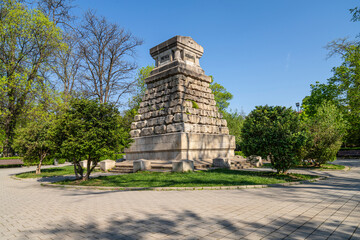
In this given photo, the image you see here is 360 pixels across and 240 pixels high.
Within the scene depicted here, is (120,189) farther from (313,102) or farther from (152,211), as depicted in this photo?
(313,102)

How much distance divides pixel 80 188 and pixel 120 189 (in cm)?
227

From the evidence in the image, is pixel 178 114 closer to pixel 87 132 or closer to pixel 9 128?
pixel 87 132

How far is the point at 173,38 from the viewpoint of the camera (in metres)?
17.7

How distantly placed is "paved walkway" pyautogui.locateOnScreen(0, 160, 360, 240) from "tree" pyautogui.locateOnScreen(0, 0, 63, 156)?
21.1 m

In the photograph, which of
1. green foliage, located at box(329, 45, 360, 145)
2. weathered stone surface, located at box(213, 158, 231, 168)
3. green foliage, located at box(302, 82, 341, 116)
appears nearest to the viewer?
weathered stone surface, located at box(213, 158, 231, 168)

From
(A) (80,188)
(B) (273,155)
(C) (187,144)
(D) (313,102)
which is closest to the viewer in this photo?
(A) (80,188)

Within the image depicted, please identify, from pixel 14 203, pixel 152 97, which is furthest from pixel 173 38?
pixel 14 203

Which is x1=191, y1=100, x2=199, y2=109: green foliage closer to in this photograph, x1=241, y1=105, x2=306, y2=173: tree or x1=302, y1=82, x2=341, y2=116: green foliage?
x1=241, y1=105, x2=306, y2=173: tree

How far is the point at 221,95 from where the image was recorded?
140 ft

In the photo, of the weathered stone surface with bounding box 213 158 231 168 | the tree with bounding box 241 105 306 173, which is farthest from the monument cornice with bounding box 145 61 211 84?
the weathered stone surface with bounding box 213 158 231 168

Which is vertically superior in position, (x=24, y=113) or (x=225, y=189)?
(x=24, y=113)

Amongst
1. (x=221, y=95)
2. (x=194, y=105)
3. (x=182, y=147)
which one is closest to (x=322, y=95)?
(x=221, y=95)

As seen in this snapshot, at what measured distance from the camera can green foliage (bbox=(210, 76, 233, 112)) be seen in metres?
42.0

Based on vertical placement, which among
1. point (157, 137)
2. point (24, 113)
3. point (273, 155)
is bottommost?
point (273, 155)
